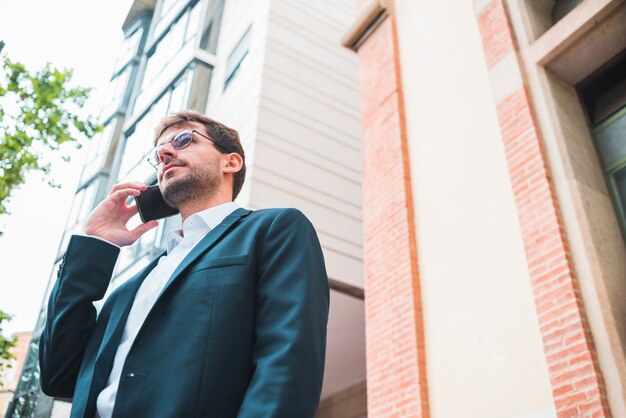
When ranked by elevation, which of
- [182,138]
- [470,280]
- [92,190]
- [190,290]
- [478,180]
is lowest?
[190,290]

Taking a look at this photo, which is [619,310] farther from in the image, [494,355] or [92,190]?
[92,190]

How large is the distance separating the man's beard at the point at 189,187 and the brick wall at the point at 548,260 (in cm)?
326

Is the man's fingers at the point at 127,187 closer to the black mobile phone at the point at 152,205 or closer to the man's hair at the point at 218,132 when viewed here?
the black mobile phone at the point at 152,205

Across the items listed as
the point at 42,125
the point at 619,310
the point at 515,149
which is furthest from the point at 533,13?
the point at 42,125

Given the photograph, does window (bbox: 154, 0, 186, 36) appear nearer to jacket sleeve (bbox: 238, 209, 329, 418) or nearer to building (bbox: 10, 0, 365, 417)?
building (bbox: 10, 0, 365, 417)

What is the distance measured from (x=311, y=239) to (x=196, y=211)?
1.79 feet

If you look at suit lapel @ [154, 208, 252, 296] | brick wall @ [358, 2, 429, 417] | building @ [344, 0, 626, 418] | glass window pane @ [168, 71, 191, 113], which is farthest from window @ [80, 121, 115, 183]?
suit lapel @ [154, 208, 252, 296]

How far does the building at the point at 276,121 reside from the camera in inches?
380

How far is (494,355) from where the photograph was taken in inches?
192

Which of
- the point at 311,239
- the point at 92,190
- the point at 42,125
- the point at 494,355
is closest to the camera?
the point at 311,239

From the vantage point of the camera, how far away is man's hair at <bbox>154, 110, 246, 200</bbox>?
230 cm

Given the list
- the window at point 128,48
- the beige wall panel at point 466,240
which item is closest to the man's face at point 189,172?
the beige wall panel at point 466,240

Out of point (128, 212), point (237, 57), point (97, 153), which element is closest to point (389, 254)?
point (128, 212)

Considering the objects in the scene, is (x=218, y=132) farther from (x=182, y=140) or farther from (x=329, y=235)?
(x=329, y=235)
